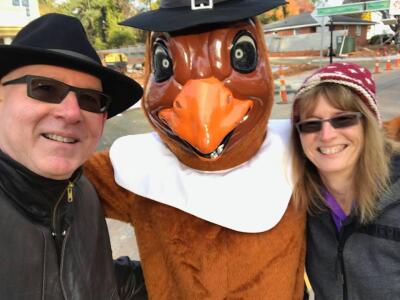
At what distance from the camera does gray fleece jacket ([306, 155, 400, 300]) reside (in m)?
1.64

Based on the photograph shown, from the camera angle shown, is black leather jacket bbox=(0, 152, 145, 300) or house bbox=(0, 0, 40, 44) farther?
house bbox=(0, 0, 40, 44)

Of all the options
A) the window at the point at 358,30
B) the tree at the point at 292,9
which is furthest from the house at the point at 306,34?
the tree at the point at 292,9

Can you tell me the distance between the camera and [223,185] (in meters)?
1.78

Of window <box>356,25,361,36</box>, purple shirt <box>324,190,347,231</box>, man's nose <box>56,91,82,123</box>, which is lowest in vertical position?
purple shirt <box>324,190,347,231</box>

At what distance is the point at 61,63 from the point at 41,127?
0.80ft

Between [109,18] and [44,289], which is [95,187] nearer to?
[44,289]

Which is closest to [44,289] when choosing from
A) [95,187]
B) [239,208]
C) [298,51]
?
[95,187]

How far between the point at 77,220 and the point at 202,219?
553mm

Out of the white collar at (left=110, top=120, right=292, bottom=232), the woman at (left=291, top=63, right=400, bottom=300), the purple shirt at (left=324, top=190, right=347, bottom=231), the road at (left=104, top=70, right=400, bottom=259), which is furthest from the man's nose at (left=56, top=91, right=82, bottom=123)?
the road at (left=104, top=70, right=400, bottom=259)

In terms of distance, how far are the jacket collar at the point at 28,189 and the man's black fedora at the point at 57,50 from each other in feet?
1.14

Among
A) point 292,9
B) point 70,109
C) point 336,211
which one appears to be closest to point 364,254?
point 336,211

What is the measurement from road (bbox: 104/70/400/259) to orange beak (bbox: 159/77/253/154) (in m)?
2.18

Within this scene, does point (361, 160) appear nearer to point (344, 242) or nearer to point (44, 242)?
point (344, 242)

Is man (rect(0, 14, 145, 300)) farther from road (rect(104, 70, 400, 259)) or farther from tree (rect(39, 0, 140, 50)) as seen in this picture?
tree (rect(39, 0, 140, 50))
